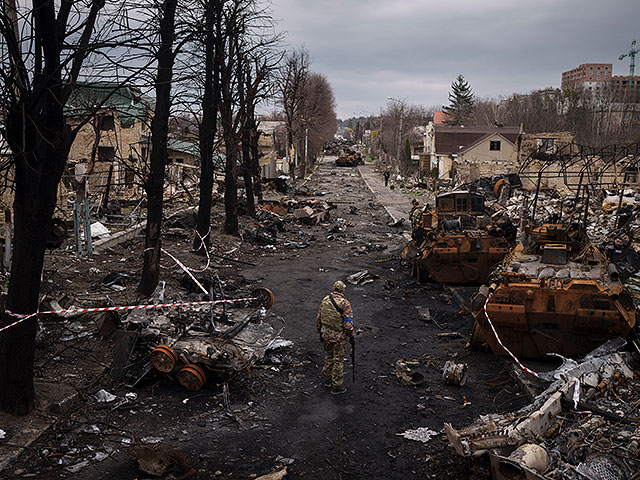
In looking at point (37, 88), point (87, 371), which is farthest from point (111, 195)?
point (37, 88)

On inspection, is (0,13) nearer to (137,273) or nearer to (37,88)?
(37,88)

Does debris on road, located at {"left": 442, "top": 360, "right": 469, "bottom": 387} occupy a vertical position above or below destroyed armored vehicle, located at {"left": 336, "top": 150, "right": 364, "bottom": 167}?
below

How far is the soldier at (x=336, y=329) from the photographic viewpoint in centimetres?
820

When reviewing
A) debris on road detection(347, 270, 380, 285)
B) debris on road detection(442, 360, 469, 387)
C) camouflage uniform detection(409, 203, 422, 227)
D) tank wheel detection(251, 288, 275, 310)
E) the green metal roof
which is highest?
Answer: the green metal roof

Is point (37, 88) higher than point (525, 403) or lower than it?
higher

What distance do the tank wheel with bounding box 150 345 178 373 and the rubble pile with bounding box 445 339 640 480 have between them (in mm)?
3749

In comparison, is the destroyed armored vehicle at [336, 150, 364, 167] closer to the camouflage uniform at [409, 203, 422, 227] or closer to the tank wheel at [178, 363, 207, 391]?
the camouflage uniform at [409, 203, 422, 227]

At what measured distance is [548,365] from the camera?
29.7 ft

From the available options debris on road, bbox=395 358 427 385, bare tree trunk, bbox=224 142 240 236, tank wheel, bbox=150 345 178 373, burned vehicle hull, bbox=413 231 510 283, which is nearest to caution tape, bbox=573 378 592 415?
debris on road, bbox=395 358 427 385

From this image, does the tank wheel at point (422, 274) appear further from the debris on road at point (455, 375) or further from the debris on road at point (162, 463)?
the debris on road at point (162, 463)

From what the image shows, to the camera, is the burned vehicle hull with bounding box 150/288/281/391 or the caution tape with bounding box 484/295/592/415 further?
the burned vehicle hull with bounding box 150/288/281/391

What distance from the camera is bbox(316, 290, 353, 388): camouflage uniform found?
820 cm

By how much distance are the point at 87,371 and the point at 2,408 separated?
1558 millimetres

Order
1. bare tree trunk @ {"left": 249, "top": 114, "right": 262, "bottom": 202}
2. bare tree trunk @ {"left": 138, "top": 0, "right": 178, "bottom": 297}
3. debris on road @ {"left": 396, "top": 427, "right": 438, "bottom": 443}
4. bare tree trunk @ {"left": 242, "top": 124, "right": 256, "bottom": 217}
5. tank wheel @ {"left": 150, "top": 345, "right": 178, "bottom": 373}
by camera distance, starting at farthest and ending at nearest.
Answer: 1. bare tree trunk @ {"left": 249, "top": 114, "right": 262, "bottom": 202}
2. bare tree trunk @ {"left": 242, "top": 124, "right": 256, "bottom": 217}
3. bare tree trunk @ {"left": 138, "top": 0, "right": 178, "bottom": 297}
4. tank wheel @ {"left": 150, "top": 345, "right": 178, "bottom": 373}
5. debris on road @ {"left": 396, "top": 427, "right": 438, "bottom": 443}
